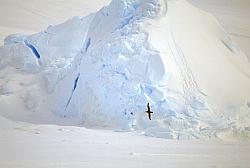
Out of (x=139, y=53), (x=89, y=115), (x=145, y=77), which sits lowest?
(x=89, y=115)

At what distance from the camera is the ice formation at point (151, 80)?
2.48 meters

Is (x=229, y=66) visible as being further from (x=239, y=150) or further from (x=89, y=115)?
(x=89, y=115)

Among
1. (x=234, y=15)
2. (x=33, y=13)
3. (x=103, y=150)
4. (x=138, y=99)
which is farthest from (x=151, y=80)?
(x=33, y=13)

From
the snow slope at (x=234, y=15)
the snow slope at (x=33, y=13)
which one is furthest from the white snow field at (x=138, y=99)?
the snow slope at (x=33, y=13)

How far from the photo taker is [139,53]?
2719mm

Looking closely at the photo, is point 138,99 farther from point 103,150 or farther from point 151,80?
point 103,150

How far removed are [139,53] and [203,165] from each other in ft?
3.85

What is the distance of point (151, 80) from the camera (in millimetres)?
2584

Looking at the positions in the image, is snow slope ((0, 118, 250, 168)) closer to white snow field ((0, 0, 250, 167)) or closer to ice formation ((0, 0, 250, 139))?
white snow field ((0, 0, 250, 167))

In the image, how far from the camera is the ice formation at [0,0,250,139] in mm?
2479

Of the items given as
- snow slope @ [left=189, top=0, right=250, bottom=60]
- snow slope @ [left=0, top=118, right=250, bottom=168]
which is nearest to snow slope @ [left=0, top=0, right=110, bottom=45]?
snow slope @ [left=0, top=118, right=250, bottom=168]

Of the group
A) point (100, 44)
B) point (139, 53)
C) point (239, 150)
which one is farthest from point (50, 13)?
point (239, 150)

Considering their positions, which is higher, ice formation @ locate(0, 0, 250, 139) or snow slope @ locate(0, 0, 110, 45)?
snow slope @ locate(0, 0, 110, 45)

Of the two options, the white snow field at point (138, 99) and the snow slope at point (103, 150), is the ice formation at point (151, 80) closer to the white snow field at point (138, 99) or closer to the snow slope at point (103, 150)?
the white snow field at point (138, 99)
